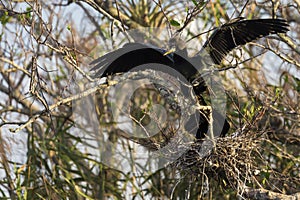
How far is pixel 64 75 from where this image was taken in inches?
312

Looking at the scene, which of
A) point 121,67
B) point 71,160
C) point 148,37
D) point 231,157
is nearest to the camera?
point 231,157

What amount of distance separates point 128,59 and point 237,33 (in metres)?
0.78

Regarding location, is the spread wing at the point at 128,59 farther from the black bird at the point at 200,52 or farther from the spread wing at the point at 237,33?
the spread wing at the point at 237,33

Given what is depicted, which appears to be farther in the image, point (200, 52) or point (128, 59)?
point (128, 59)

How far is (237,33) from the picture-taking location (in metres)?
4.81

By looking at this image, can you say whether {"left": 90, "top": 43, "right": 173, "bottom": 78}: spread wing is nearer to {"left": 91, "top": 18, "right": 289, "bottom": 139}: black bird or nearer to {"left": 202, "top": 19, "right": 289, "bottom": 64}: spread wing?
{"left": 91, "top": 18, "right": 289, "bottom": 139}: black bird

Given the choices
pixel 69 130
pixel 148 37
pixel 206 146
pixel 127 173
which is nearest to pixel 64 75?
pixel 69 130

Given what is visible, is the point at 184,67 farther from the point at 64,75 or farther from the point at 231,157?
the point at 64,75

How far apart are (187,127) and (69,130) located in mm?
3152

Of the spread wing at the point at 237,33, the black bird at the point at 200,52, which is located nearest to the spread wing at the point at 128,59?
the black bird at the point at 200,52

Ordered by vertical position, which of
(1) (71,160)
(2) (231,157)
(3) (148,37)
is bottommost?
(2) (231,157)

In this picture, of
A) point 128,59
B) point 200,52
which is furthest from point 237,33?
point 128,59

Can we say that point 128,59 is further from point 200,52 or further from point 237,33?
point 237,33

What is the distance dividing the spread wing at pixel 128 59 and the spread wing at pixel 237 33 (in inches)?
12.1
